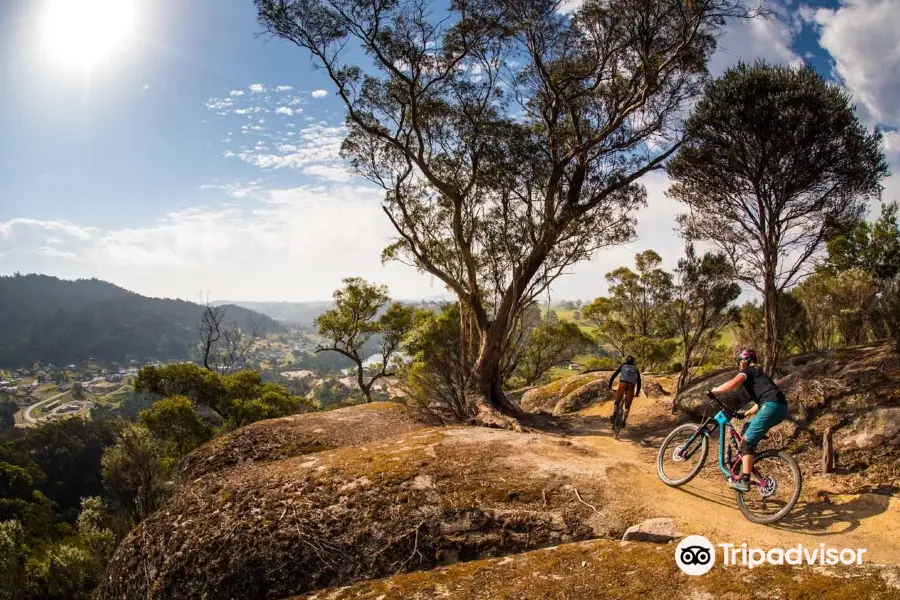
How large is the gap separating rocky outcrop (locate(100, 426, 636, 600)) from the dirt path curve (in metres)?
0.69

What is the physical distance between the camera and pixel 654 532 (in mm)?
6230

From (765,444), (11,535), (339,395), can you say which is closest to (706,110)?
(765,444)

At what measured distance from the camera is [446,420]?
15.9 metres

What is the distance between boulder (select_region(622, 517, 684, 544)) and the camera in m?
6.10

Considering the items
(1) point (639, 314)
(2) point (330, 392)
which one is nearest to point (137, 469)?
(1) point (639, 314)

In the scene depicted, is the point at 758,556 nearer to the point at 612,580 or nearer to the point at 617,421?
the point at 612,580

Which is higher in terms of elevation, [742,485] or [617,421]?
[742,485]

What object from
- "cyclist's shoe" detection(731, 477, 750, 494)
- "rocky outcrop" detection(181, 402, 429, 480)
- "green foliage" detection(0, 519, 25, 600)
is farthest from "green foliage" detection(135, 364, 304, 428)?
"cyclist's shoe" detection(731, 477, 750, 494)

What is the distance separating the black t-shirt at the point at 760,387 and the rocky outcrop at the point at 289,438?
30.5 ft

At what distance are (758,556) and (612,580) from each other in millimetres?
1877

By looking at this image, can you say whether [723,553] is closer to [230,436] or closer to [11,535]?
[230,436]

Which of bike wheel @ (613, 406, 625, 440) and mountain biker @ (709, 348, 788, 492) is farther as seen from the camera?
bike wheel @ (613, 406, 625, 440)

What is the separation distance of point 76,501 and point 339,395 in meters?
51.3

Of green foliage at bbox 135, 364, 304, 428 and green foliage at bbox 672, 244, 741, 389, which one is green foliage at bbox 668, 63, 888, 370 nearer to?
green foliage at bbox 672, 244, 741, 389
